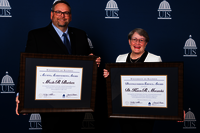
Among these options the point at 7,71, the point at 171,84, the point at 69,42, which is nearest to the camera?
the point at 171,84

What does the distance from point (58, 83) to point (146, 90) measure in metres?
0.65

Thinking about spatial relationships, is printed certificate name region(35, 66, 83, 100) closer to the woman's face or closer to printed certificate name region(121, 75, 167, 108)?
printed certificate name region(121, 75, 167, 108)

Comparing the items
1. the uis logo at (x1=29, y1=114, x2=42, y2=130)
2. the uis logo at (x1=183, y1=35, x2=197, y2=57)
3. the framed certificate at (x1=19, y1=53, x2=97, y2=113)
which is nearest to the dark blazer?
the framed certificate at (x1=19, y1=53, x2=97, y2=113)

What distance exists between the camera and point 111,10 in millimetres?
2162

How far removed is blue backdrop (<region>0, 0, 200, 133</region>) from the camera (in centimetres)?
214

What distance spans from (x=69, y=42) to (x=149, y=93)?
82cm

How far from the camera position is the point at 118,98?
4.06 feet

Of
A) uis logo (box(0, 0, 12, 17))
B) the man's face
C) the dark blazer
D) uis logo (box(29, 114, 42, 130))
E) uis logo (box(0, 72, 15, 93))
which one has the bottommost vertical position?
uis logo (box(29, 114, 42, 130))

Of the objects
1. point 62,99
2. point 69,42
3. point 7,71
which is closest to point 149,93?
point 62,99

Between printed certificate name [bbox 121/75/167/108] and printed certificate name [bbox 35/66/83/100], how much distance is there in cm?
35

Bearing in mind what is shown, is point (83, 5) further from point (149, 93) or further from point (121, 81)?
point (149, 93)

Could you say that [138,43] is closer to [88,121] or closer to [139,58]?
[139,58]

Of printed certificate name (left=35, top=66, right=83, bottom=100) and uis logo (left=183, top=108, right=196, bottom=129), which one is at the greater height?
printed certificate name (left=35, top=66, right=83, bottom=100)

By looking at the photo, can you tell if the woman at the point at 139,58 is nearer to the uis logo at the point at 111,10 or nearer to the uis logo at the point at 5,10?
the uis logo at the point at 111,10
